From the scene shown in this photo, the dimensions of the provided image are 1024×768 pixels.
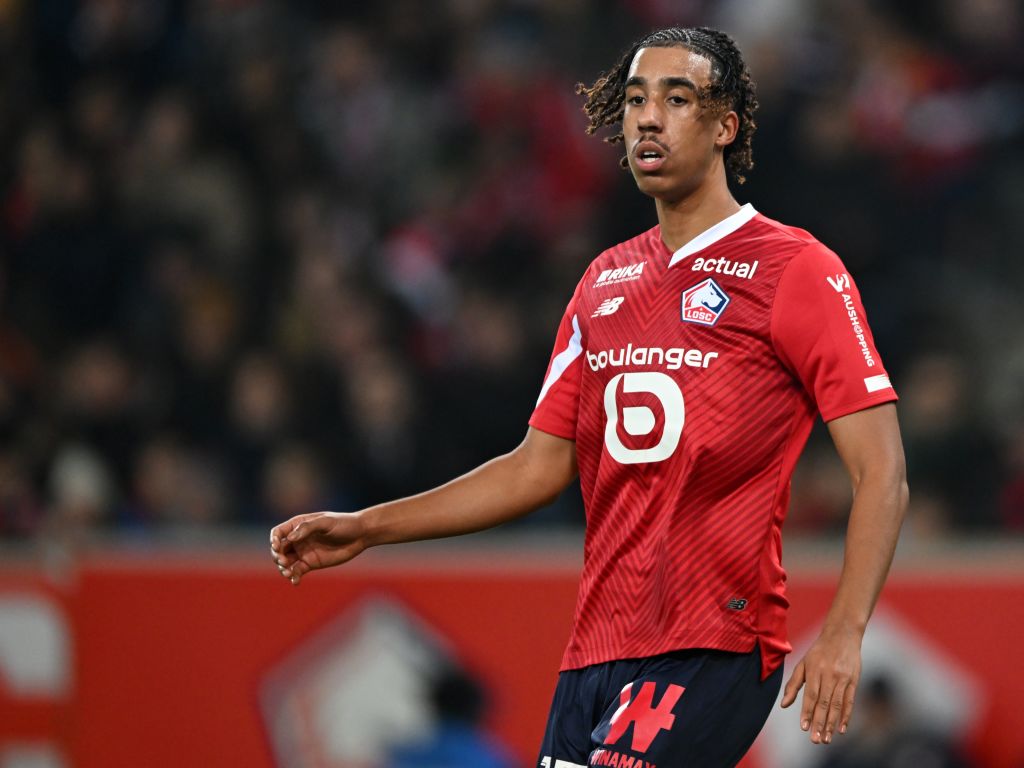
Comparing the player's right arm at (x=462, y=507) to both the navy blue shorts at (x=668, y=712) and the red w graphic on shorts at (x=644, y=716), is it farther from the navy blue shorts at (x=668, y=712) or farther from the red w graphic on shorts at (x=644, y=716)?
the red w graphic on shorts at (x=644, y=716)

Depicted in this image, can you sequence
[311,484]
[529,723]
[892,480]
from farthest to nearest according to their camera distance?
[311,484]
[529,723]
[892,480]

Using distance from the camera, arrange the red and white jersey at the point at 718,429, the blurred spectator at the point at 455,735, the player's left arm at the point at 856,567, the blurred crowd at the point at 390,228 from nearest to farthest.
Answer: the player's left arm at the point at 856,567 → the red and white jersey at the point at 718,429 → the blurred spectator at the point at 455,735 → the blurred crowd at the point at 390,228

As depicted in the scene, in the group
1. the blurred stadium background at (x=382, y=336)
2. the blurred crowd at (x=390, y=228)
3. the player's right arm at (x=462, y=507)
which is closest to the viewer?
the player's right arm at (x=462, y=507)

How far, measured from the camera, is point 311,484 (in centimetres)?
833

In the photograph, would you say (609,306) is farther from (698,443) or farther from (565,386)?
(698,443)

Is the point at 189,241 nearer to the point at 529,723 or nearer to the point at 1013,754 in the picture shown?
the point at 529,723

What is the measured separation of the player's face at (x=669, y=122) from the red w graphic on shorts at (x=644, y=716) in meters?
1.16

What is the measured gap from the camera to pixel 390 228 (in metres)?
10.0

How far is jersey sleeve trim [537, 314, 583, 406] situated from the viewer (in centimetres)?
405

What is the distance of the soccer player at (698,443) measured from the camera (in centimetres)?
353

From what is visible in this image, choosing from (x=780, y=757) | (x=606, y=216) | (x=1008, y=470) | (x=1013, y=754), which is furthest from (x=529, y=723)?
(x=606, y=216)

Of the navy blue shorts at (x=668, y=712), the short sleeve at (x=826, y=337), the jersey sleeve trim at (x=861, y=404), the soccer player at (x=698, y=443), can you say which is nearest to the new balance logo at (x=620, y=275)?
the soccer player at (x=698, y=443)

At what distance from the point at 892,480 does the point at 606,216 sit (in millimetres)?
5972

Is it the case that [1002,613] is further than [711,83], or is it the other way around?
[1002,613]
